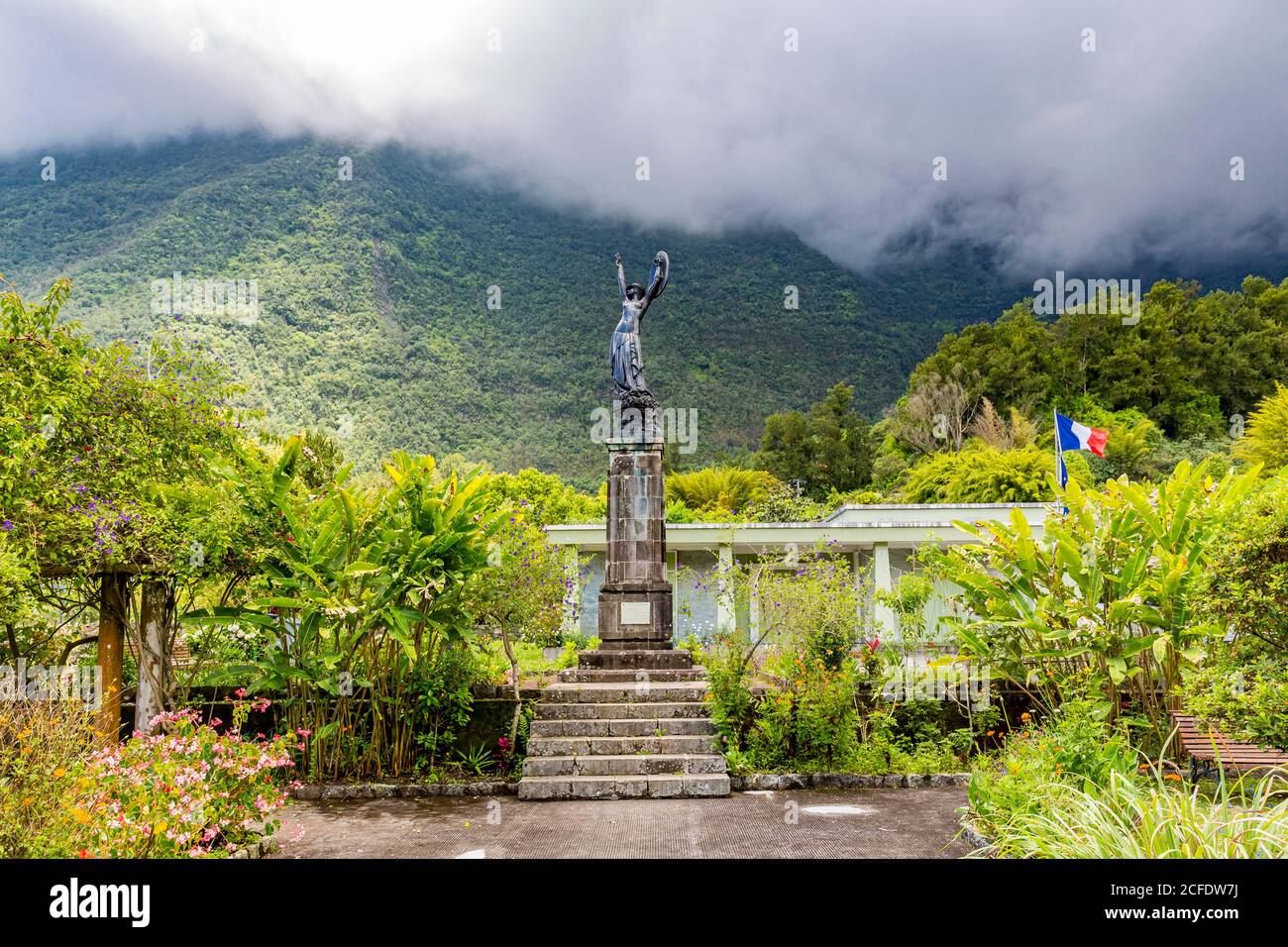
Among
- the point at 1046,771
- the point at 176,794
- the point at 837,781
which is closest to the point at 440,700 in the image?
the point at 837,781

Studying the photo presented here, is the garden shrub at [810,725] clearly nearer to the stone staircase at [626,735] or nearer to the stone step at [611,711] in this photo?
the stone staircase at [626,735]

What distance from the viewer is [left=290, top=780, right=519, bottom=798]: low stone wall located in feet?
28.4

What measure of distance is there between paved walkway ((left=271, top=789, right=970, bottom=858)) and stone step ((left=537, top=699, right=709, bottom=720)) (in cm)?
133

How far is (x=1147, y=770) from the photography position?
8.06 m

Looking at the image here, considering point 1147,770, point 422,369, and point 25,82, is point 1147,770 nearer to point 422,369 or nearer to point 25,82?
point 422,369

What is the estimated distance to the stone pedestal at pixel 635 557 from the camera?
38.8 feet

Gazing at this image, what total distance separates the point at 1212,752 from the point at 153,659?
32.2 ft

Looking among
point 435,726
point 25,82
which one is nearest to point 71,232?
point 25,82

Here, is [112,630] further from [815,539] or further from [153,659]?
[815,539]

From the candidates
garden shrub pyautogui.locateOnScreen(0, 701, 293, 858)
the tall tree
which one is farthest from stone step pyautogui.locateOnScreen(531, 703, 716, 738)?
the tall tree

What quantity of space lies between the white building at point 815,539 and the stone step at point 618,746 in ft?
27.2
